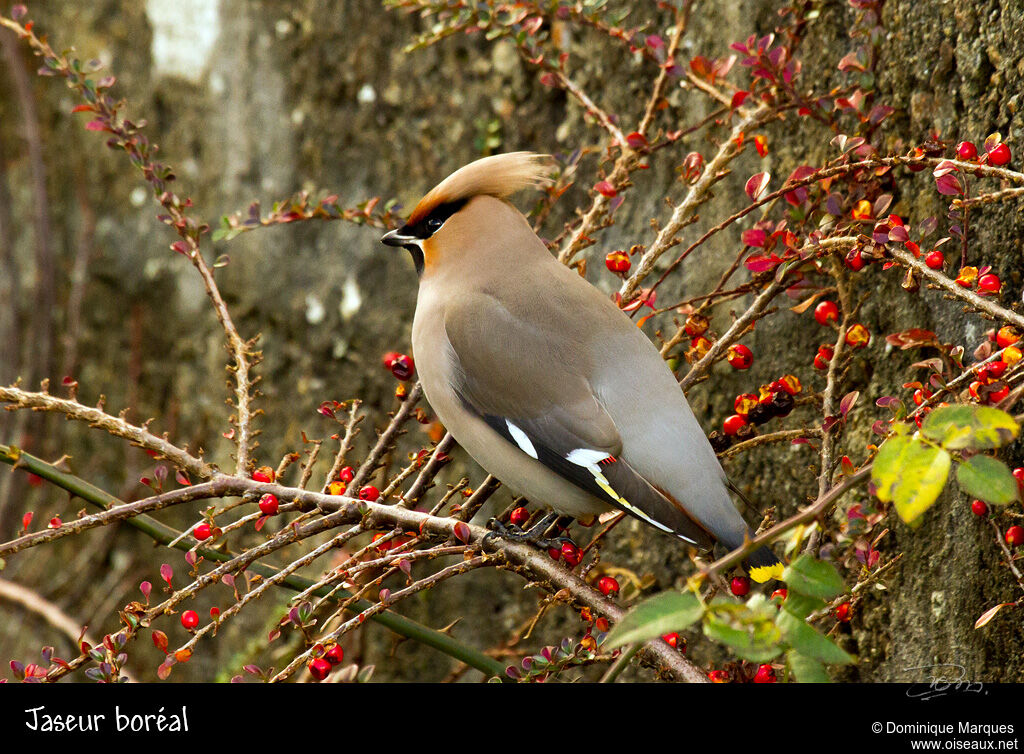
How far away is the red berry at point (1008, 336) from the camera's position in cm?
146

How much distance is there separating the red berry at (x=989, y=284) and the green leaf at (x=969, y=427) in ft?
1.79

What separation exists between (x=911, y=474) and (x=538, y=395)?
96 cm

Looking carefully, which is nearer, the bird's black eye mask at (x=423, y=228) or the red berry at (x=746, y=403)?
the red berry at (x=746, y=403)

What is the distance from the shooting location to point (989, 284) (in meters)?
1.48

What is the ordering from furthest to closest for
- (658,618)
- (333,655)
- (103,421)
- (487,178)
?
(487,178) < (103,421) < (333,655) < (658,618)

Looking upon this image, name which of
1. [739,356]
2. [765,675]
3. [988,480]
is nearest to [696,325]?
[739,356]

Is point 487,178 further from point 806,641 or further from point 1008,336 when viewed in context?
point 806,641

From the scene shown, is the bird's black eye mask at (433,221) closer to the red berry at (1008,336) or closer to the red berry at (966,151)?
the red berry at (966,151)

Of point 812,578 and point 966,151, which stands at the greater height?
point 966,151

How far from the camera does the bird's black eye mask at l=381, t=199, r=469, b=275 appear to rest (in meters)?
2.10

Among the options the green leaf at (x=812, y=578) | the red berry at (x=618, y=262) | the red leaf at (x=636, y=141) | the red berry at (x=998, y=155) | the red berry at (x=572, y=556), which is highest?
the red leaf at (x=636, y=141)

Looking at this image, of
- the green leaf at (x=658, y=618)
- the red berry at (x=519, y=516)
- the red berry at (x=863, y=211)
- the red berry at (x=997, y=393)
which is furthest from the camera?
the red berry at (x=519, y=516)

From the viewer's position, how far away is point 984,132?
174 cm

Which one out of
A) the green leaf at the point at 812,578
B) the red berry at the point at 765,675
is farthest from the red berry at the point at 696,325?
the green leaf at the point at 812,578
